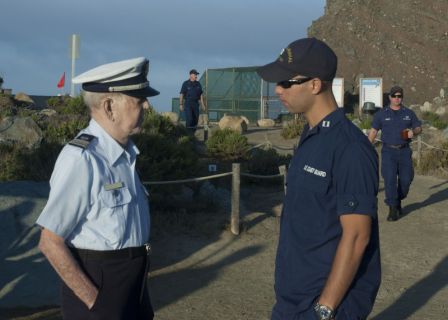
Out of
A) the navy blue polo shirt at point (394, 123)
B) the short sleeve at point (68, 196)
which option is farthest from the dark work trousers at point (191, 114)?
the short sleeve at point (68, 196)

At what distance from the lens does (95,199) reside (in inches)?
111

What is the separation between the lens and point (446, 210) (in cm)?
1191

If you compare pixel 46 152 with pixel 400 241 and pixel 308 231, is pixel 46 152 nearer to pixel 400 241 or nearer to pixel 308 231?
pixel 400 241

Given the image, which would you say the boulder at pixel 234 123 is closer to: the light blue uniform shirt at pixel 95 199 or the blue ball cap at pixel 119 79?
the blue ball cap at pixel 119 79

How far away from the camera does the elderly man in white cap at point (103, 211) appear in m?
2.77

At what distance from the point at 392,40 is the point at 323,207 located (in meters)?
42.6

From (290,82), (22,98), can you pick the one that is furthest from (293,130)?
(290,82)

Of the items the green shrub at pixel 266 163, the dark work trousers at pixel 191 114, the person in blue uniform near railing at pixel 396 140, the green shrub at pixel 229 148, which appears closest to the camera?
the person in blue uniform near railing at pixel 396 140

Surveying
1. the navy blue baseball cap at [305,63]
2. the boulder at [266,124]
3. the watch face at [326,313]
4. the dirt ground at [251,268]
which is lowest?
the dirt ground at [251,268]

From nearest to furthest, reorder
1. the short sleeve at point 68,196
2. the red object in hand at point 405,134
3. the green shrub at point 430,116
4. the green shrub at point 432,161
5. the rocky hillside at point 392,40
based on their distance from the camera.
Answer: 1. the short sleeve at point 68,196
2. the red object in hand at point 405,134
3. the green shrub at point 432,161
4. the green shrub at point 430,116
5. the rocky hillside at point 392,40

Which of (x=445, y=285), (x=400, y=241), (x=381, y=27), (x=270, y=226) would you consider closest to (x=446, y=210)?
(x=400, y=241)

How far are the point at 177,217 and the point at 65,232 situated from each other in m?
7.38

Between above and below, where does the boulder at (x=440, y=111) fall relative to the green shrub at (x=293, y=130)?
above

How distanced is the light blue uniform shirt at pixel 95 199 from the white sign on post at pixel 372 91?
28879 mm
